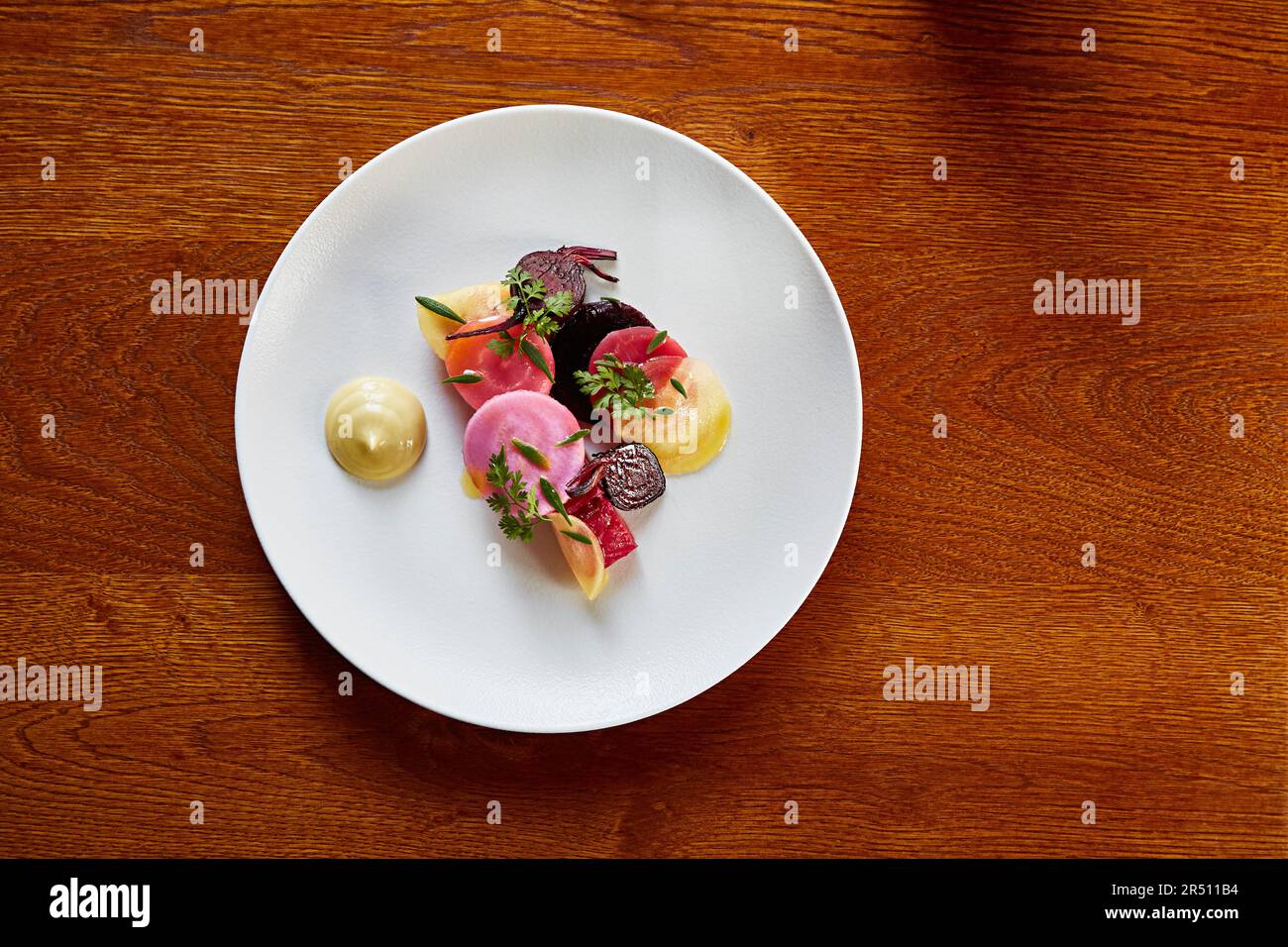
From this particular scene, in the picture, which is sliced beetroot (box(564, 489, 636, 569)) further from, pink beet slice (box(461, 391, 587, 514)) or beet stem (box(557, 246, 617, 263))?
beet stem (box(557, 246, 617, 263))

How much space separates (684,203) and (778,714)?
3.10 feet

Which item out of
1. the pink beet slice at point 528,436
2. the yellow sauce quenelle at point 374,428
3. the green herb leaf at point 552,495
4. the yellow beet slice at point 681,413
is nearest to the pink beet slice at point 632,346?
the yellow beet slice at point 681,413

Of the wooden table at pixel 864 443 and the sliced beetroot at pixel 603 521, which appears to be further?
the wooden table at pixel 864 443

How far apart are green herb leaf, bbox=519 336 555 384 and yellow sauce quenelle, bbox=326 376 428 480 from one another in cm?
22

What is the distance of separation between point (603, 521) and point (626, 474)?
90mm

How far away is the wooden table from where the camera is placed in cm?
161

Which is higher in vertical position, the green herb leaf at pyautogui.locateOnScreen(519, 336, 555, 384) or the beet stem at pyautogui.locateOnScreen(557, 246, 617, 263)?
the beet stem at pyautogui.locateOnScreen(557, 246, 617, 263)

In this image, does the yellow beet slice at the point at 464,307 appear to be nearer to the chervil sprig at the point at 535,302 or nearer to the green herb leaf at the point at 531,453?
the chervil sprig at the point at 535,302

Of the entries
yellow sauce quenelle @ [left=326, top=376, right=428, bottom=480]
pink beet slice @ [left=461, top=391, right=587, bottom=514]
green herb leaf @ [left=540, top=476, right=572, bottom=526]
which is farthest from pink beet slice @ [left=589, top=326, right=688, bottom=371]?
yellow sauce quenelle @ [left=326, top=376, right=428, bottom=480]

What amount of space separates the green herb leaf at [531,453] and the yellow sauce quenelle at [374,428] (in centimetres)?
19

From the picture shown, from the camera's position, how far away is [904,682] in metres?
1.66

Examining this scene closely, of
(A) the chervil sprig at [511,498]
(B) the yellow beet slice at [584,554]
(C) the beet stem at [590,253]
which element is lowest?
(B) the yellow beet slice at [584,554]

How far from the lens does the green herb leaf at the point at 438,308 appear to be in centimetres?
148

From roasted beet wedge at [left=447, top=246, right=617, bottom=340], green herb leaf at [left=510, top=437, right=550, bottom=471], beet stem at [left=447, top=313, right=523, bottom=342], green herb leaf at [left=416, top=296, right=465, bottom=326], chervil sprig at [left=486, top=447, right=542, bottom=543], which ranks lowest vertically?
chervil sprig at [left=486, top=447, right=542, bottom=543]
